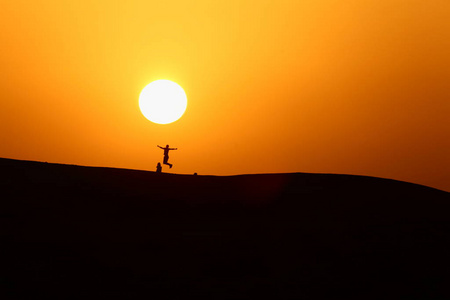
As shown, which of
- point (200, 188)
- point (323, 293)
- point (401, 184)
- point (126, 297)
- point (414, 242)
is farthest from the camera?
point (401, 184)

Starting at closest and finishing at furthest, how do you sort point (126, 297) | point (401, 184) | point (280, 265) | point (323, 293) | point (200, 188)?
point (126, 297) < point (323, 293) < point (280, 265) < point (200, 188) < point (401, 184)

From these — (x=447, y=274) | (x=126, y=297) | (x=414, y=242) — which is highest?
(x=414, y=242)

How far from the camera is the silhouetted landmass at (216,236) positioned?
6.76 meters

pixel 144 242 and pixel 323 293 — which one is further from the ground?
pixel 144 242

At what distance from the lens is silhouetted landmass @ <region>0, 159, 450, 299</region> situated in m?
6.76

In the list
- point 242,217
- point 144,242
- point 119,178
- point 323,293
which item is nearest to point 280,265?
point 323,293

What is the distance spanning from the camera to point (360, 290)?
6914 mm

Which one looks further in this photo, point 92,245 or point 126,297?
point 92,245

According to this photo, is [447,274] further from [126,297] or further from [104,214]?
[104,214]

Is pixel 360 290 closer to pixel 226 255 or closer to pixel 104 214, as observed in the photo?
pixel 226 255

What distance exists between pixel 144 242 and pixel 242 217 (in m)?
1.88

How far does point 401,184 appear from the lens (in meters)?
10.2

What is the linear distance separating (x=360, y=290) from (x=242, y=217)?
2.48m

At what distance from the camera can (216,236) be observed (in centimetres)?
792
